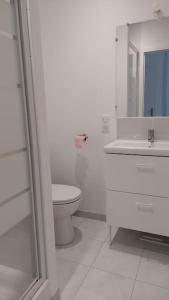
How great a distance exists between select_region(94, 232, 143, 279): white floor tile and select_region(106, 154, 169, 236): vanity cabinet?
0.74 ft

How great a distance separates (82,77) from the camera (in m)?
2.18

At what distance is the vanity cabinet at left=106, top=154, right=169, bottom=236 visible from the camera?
5.33 feet

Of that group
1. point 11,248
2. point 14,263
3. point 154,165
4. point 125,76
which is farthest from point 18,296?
point 125,76

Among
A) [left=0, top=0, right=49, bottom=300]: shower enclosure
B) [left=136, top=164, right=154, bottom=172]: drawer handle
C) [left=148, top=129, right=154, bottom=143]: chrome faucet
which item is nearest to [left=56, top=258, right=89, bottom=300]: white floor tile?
[left=0, top=0, right=49, bottom=300]: shower enclosure

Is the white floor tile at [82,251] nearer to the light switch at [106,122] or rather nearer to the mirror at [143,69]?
the light switch at [106,122]

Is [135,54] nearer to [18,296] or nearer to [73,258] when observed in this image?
[73,258]

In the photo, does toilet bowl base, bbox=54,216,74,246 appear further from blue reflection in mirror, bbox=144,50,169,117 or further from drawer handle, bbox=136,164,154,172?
blue reflection in mirror, bbox=144,50,169,117

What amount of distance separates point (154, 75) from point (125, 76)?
25 centimetres

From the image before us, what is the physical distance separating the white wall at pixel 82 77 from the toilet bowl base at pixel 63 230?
0.48 metres

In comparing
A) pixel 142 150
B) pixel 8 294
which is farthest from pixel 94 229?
Result: pixel 8 294

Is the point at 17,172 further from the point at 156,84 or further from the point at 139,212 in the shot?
the point at 156,84

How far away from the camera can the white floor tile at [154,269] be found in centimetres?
153

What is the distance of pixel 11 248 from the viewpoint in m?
1.15

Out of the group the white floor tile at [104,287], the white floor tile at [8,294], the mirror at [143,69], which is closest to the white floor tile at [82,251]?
the white floor tile at [104,287]
